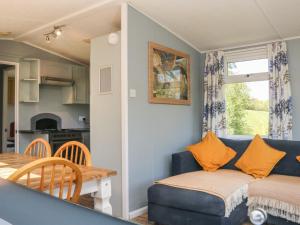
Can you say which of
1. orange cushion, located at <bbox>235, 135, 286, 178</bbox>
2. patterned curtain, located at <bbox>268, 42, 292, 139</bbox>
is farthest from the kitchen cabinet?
patterned curtain, located at <bbox>268, 42, 292, 139</bbox>

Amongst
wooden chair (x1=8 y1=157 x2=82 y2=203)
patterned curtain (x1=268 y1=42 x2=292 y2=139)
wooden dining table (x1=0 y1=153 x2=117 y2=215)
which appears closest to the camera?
wooden chair (x1=8 y1=157 x2=82 y2=203)

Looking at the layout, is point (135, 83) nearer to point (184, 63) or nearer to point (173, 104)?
point (173, 104)

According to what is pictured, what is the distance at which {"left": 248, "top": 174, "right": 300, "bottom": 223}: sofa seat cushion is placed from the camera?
2.53 metres

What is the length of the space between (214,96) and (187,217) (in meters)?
2.31

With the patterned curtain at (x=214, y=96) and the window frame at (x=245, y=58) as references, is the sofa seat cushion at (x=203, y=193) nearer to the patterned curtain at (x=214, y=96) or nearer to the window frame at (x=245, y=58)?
the patterned curtain at (x=214, y=96)

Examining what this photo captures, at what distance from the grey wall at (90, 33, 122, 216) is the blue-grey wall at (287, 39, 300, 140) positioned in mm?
2346

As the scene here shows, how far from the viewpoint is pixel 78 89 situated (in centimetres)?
548

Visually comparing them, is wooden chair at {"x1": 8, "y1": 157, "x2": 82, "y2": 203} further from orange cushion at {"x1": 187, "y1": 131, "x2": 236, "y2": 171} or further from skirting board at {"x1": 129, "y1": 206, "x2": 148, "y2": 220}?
orange cushion at {"x1": 187, "y1": 131, "x2": 236, "y2": 171}

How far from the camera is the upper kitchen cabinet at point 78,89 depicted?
5.43 metres

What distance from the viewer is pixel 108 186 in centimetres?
178

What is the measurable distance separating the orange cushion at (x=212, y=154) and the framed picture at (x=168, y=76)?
732mm

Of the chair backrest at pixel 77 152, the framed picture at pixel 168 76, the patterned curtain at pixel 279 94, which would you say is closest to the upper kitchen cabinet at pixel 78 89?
the framed picture at pixel 168 76

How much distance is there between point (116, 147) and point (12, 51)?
8.99 ft

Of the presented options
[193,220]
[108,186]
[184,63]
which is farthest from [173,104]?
[108,186]
